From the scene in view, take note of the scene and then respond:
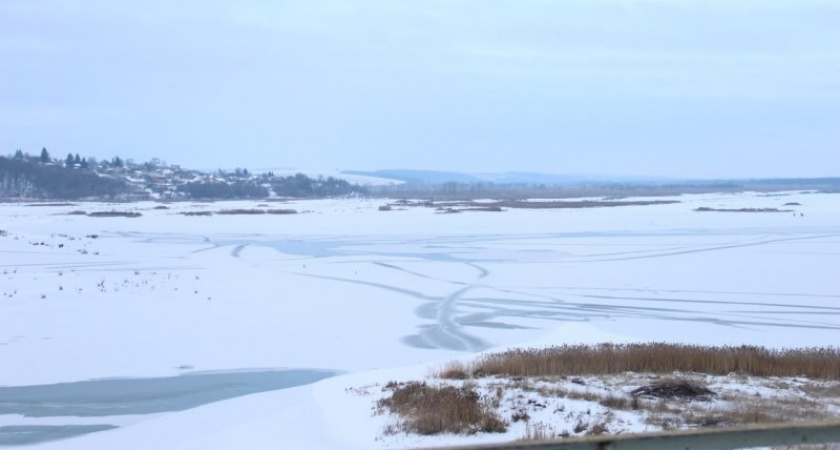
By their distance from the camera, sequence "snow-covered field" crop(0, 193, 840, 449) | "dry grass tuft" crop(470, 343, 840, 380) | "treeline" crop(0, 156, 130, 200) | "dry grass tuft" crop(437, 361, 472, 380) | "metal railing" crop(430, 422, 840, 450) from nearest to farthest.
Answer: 1. "metal railing" crop(430, 422, 840, 450)
2. "snow-covered field" crop(0, 193, 840, 449)
3. "dry grass tuft" crop(437, 361, 472, 380)
4. "dry grass tuft" crop(470, 343, 840, 380)
5. "treeline" crop(0, 156, 130, 200)

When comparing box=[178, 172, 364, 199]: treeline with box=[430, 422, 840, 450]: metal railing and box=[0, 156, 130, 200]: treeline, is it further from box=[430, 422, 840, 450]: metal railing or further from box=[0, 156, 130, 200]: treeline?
box=[430, 422, 840, 450]: metal railing

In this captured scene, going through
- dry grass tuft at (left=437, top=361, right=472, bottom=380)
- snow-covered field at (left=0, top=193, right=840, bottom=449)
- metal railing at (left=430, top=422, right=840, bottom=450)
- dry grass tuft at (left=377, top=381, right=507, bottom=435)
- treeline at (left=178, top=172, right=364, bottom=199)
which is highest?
treeline at (left=178, top=172, right=364, bottom=199)

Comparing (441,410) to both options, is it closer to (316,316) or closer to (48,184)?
(316,316)

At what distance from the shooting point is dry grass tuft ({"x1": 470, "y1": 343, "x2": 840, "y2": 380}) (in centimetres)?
1139

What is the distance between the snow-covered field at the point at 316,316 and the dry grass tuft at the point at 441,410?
0.72ft

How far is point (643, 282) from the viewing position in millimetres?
23656

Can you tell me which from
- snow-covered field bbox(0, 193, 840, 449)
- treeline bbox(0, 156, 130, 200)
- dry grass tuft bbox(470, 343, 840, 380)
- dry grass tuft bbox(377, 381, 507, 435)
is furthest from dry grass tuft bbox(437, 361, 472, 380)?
treeline bbox(0, 156, 130, 200)

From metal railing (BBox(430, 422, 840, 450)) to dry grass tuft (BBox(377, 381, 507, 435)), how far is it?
14.1 ft

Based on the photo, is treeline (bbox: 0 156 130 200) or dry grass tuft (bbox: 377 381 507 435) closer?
dry grass tuft (bbox: 377 381 507 435)

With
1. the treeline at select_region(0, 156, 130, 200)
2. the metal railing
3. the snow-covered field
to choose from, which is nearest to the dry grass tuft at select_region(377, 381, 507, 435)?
the snow-covered field

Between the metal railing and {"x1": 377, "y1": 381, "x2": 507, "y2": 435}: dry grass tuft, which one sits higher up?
the metal railing

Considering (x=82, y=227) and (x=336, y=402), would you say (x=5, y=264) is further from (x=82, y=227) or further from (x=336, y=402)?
(x=82, y=227)

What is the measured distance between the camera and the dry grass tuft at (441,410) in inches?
324

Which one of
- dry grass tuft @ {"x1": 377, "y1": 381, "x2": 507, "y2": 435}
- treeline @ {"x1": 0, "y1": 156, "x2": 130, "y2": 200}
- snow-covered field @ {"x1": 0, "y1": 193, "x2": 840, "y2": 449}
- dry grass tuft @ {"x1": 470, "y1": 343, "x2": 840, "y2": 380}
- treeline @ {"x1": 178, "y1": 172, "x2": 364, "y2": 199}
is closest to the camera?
dry grass tuft @ {"x1": 377, "y1": 381, "x2": 507, "y2": 435}
